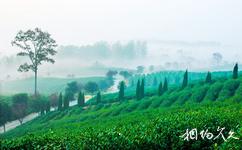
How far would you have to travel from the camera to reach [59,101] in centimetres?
5412

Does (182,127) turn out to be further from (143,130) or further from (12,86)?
(12,86)

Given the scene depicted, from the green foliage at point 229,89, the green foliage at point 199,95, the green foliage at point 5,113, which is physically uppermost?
the green foliage at point 229,89

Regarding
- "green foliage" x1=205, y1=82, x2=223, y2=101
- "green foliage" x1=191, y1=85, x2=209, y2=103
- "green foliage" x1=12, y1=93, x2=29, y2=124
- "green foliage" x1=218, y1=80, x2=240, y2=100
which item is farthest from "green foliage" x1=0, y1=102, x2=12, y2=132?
"green foliage" x1=218, y1=80, x2=240, y2=100

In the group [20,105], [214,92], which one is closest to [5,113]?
[20,105]

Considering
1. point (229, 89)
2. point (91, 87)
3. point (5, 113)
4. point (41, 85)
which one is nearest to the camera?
point (229, 89)

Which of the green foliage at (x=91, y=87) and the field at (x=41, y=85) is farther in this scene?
the green foliage at (x=91, y=87)

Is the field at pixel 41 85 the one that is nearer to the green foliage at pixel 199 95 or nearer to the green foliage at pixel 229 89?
the green foliage at pixel 199 95

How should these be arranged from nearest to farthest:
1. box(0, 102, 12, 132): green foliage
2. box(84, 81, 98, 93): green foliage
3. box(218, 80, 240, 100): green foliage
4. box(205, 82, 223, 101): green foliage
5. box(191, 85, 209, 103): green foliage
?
box(218, 80, 240, 100): green foliage → box(205, 82, 223, 101): green foliage → box(191, 85, 209, 103): green foliage → box(0, 102, 12, 132): green foliage → box(84, 81, 98, 93): green foliage

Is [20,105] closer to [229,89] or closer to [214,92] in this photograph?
[214,92]

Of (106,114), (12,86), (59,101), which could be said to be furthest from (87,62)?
(106,114)

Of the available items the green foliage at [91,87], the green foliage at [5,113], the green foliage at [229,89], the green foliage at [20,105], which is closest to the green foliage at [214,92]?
the green foliage at [229,89]

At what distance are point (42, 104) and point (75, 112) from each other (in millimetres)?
7490

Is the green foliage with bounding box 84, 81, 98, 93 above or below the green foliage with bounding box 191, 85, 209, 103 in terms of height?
below

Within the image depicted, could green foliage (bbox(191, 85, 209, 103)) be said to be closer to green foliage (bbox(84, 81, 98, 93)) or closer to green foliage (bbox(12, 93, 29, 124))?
green foliage (bbox(12, 93, 29, 124))
